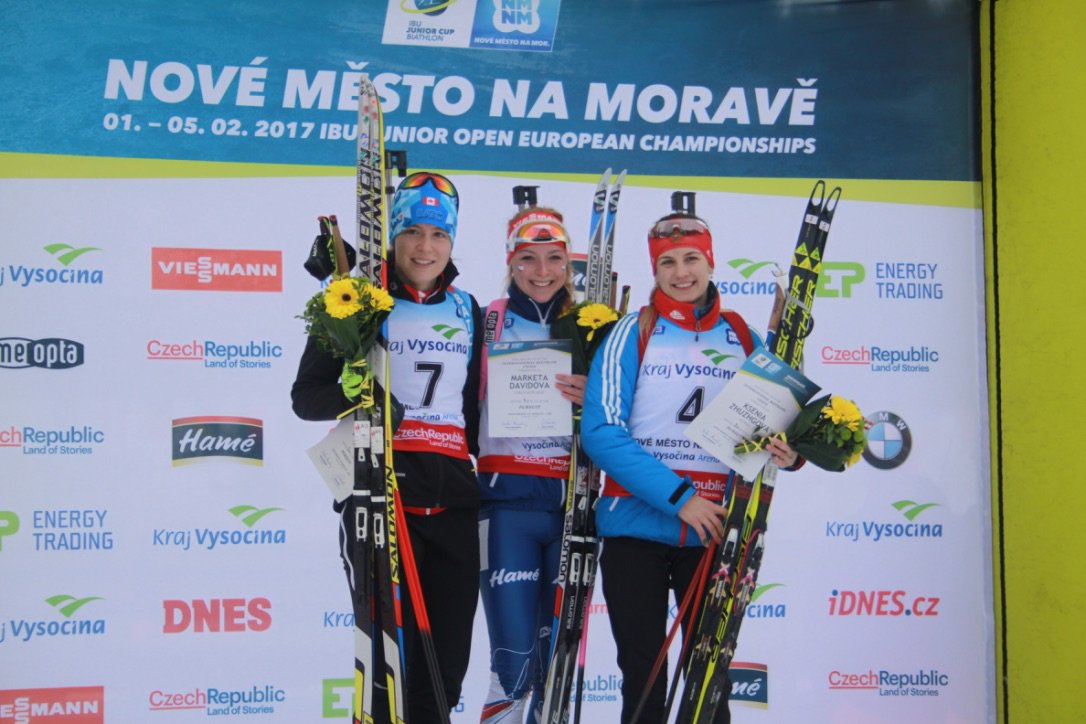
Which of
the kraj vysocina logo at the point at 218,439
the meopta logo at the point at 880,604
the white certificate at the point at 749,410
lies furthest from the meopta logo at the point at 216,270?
the meopta logo at the point at 880,604

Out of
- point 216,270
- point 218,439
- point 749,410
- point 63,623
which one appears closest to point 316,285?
point 216,270

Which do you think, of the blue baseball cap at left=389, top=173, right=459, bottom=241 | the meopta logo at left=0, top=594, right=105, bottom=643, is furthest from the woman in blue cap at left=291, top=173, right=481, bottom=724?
the meopta logo at left=0, top=594, right=105, bottom=643

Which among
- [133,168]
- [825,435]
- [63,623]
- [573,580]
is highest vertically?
[133,168]

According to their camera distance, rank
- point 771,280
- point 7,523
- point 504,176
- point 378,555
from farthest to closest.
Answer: point 771,280 → point 504,176 → point 7,523 → point 378,555

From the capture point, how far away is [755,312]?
439 cm

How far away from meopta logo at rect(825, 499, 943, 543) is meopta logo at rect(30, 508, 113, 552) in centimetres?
266

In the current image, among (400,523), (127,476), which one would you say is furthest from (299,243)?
(400,523)

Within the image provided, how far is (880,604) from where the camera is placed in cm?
442

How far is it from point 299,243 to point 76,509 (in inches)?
47.8

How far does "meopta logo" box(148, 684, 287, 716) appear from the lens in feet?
13.3

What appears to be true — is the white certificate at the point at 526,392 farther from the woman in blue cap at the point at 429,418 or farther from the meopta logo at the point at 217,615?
the meopta logo at the point at 217,615

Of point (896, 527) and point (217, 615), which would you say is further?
point (896, 527)

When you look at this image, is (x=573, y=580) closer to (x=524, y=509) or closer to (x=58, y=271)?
(x=524, y=509)

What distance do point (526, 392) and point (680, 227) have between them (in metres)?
0.60
